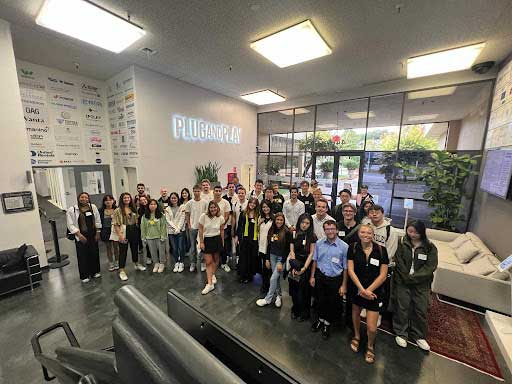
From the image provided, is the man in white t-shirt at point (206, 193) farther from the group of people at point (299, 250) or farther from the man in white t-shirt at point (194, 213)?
the man in white t-shirt at point (194, 213)

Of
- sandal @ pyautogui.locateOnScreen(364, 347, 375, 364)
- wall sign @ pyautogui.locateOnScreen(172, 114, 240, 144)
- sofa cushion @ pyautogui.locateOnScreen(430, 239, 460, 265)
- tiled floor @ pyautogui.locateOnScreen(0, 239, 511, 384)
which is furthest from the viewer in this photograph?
wall sign @ pyautogui.locateOnScreen(172, 114, 240, 144)

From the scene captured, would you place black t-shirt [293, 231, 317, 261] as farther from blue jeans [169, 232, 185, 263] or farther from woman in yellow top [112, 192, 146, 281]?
woman in yellow top [112, 192, 146, 281]

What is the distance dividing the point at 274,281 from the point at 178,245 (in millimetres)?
2081

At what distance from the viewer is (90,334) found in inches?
106

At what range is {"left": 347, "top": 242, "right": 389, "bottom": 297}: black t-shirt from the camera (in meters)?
2.36

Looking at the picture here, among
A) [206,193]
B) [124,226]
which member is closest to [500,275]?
[206,193]

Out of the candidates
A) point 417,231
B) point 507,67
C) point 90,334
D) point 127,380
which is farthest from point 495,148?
point 90,334

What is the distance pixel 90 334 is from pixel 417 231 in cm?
412

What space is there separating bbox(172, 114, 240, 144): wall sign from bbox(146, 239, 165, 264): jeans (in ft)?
10.7

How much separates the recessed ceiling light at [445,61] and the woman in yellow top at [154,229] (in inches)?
236

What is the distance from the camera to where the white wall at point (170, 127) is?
18.1 feet

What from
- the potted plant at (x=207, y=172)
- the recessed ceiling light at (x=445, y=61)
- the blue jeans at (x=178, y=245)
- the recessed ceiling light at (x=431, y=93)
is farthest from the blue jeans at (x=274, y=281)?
the recessed ceiling light at (x=431, y=93)

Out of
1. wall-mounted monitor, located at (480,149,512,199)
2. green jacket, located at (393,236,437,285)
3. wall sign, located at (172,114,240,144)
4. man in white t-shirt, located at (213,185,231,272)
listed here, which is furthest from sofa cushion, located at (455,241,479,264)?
wall sign, located at (172,114,240,144)

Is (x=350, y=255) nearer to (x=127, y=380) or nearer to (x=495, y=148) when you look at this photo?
(x=127, y=380)
